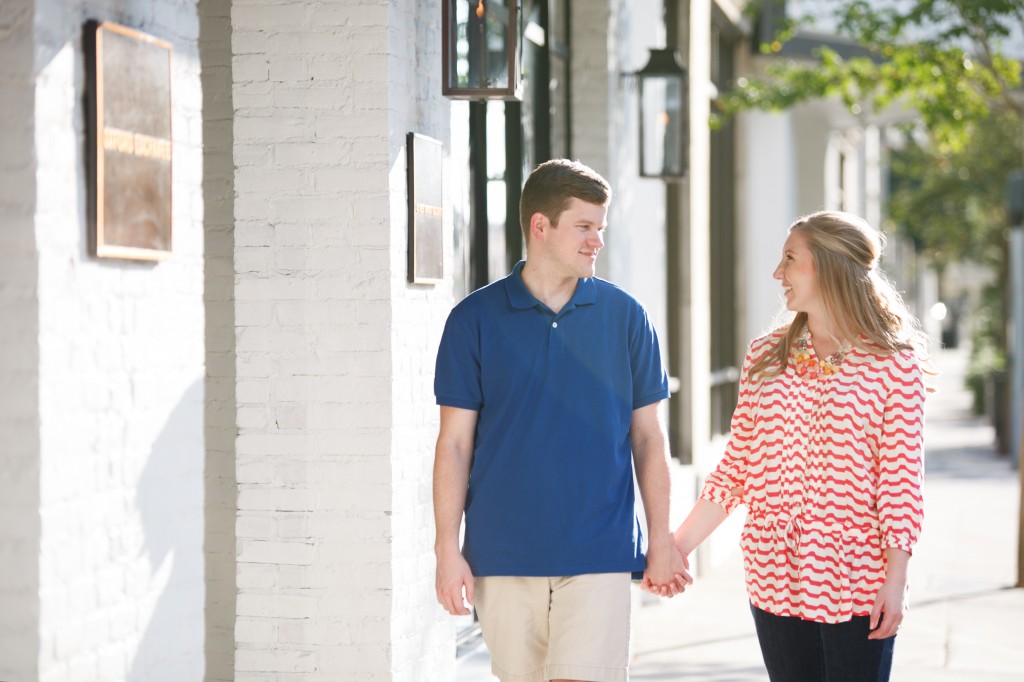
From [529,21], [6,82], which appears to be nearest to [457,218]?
[529,21]

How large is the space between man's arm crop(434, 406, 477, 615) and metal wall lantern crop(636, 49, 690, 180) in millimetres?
5158

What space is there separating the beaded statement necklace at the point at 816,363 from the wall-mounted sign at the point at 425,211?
64.6 inches

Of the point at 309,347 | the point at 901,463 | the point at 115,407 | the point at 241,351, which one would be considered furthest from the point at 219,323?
the point at 901,463

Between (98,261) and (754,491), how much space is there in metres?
1.79

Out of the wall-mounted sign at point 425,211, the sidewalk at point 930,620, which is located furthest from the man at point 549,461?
the sidewalk at point 930,620

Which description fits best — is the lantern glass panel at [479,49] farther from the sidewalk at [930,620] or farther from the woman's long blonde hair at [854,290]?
the sidewalk at [930,620]

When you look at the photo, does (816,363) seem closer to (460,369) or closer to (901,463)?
(901,463)

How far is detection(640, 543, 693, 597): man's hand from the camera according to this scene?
3895 millimetres

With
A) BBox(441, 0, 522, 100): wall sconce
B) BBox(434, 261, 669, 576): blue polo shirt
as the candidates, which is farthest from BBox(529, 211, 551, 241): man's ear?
BBox(441, 0, 522, 100): wall sconce

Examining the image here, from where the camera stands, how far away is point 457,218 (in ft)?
22.1

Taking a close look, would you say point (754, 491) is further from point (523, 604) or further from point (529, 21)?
point (529, 21)

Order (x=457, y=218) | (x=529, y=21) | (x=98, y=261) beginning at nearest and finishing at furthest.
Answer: (x=98, y=261) < (x=457, y=218) < (x=529, y=21)

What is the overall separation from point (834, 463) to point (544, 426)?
0.74 m

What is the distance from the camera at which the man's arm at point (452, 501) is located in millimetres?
3752
